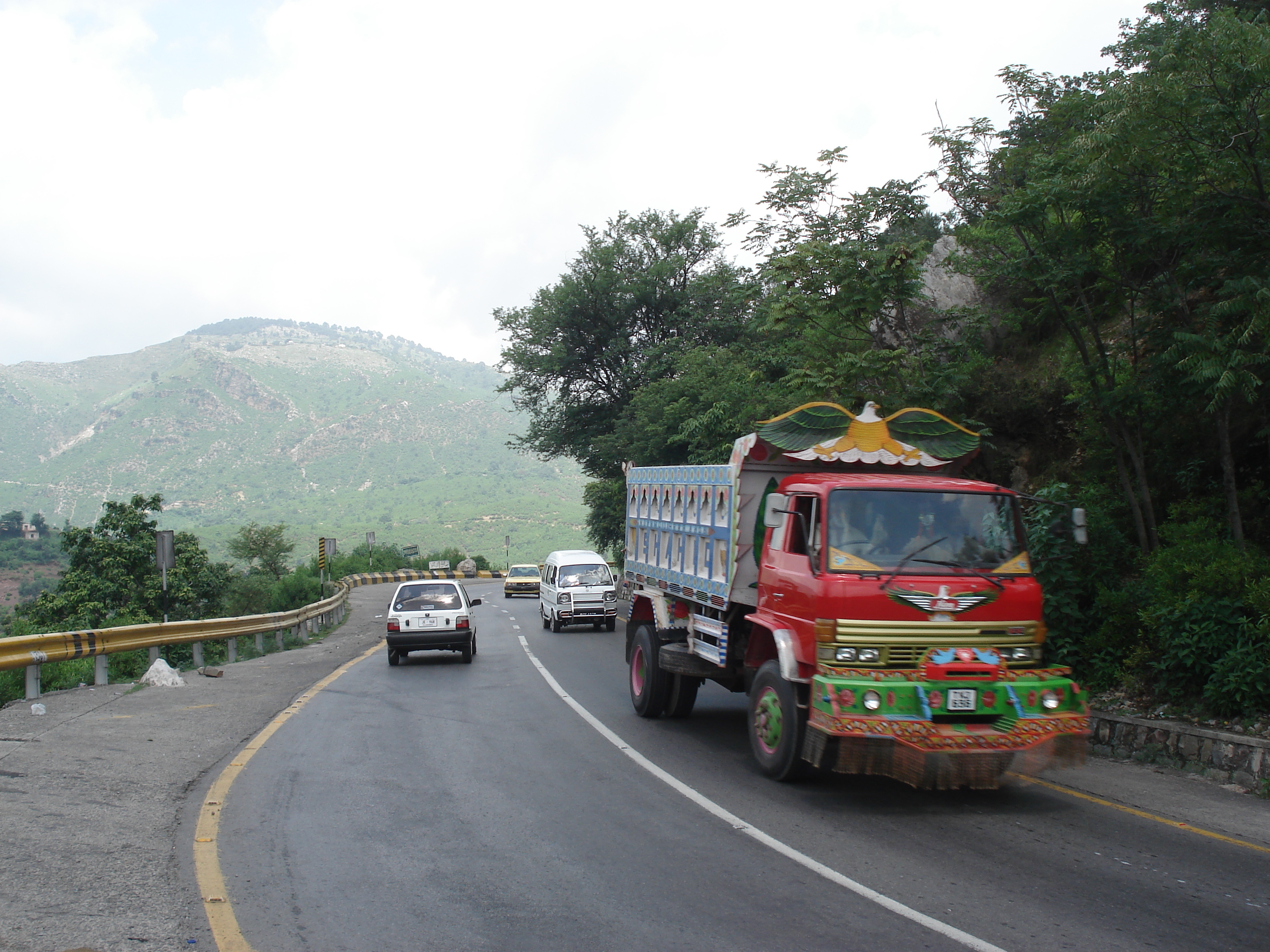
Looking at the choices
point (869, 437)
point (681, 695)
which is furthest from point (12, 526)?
point (869, 437)

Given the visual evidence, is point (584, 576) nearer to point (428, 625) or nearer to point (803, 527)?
point (428, 625)

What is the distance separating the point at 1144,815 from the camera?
7.11 meters

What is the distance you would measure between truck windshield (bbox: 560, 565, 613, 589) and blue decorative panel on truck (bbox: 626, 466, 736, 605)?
515 inches

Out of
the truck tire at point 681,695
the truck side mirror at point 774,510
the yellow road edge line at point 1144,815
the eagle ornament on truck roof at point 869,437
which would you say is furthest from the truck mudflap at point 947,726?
the truck tire at point 681,695

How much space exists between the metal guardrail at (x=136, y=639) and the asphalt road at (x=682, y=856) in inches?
146

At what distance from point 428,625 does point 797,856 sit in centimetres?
1305

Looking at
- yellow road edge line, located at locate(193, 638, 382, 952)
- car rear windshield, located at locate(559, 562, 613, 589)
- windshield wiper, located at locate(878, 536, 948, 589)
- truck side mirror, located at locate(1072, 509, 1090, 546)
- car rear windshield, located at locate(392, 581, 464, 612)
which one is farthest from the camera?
car rear windshield, located at locate(559, 562, 613, 589)

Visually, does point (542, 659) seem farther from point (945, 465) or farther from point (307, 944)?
point (307, 944)

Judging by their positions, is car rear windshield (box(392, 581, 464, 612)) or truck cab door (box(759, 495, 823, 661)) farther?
car rear windshield (box(392, 581, 464, 612))

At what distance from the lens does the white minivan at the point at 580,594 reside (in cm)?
2564

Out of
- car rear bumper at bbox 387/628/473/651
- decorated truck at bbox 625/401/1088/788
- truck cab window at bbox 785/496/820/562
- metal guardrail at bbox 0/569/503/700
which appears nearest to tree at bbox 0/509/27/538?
metal guardrail at bbox 0/569/503/700

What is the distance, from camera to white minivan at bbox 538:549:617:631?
2564 cm

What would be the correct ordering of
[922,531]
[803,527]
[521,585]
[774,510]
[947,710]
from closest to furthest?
[947,710]
[922,531]
[803,527]
[774,510]
[521,585]

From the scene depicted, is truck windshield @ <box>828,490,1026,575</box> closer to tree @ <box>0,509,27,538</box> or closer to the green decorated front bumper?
the green decorated front bumper
